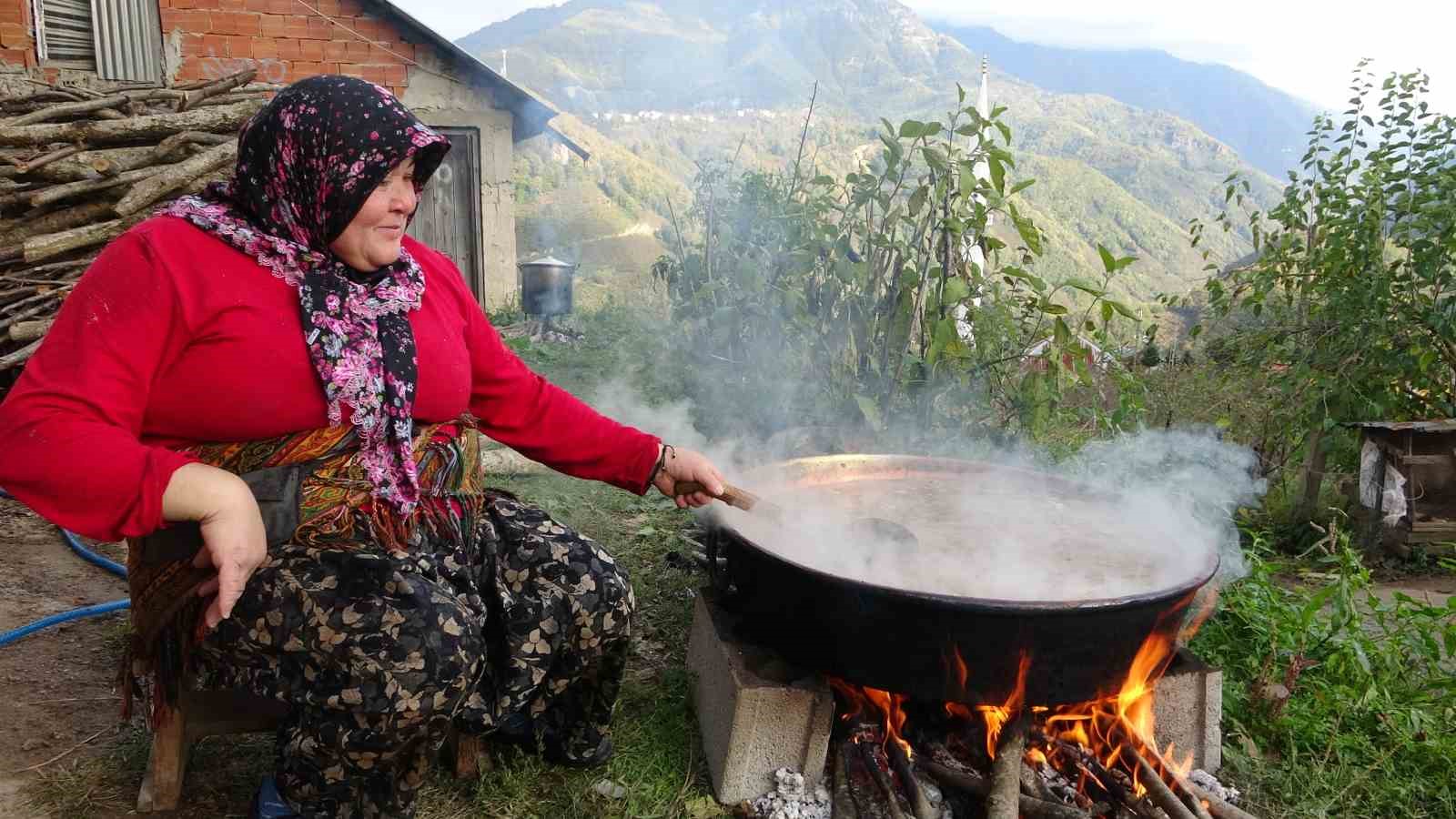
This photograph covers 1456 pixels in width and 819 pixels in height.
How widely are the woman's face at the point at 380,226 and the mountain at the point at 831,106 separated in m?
2.46

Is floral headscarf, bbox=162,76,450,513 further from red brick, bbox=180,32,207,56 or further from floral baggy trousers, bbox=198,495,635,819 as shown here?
red brick, bbox=180,32,207,56

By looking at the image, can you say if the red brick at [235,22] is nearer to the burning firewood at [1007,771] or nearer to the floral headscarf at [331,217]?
the floral headscarf at [331,217]

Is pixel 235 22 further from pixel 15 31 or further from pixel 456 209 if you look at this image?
pixel 456 209

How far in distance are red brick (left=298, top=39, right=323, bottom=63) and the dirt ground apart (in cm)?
603

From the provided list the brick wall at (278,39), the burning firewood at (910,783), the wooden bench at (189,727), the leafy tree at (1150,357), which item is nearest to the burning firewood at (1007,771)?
the burning firewood at (910,783)

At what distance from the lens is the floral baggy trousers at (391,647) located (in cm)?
186

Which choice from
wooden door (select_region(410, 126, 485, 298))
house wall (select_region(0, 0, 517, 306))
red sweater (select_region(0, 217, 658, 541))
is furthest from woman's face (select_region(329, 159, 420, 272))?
wooden door (select_region(410, 126, 485, 298))

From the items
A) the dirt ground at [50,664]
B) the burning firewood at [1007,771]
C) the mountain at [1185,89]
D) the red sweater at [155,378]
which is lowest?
the dirt ground at [50,664]

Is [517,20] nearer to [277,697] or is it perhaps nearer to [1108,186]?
[1108,186]

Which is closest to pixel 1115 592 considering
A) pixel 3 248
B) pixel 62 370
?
pixel 62 370

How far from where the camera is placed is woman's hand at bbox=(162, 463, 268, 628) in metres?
1.74

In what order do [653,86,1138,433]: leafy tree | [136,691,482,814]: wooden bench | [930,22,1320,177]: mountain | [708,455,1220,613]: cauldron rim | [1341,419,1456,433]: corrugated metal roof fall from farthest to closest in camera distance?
[930,22,1320,177]: mountain
[1341,419,1456,433]: corrugated metal roof
[653,86,1138,433]: leafy tree
[136,691,482,814]: wooden bench
[708,455,1220,613]: cauldron rim

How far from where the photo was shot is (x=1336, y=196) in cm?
464

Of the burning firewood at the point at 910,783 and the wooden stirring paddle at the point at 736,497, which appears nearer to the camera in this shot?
the burning firewood at the point at 910,783
